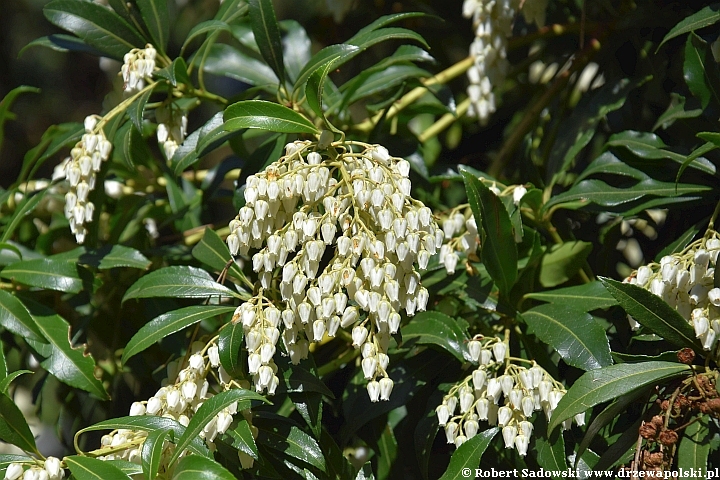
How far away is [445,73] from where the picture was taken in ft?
7.52

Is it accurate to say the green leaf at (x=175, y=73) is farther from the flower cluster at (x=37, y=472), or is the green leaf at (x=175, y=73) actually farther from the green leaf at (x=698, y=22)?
the green leaf at (x=698, y=22)

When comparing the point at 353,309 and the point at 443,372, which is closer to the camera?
the point at 353,309

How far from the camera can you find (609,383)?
4.35ft

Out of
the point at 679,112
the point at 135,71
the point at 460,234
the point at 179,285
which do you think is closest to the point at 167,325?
the point at 179,285

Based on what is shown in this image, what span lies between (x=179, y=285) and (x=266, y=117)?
419 millimetres

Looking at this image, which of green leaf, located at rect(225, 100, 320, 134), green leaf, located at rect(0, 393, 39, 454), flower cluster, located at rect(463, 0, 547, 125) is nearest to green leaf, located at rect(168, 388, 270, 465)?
green leaf, located at rect(0, 393, 39, 454)

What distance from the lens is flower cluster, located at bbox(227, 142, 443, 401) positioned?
125 centimetres

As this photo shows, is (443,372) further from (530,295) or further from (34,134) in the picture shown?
(34,134)

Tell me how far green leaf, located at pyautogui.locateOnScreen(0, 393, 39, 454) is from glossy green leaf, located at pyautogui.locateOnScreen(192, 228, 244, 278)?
0.45 meters

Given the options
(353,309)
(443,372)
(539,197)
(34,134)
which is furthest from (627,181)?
(34,134)

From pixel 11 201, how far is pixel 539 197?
4.84ft

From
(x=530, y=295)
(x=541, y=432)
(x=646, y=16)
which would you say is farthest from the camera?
(x=646, y=16)

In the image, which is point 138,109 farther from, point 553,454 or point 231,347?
point 553,454

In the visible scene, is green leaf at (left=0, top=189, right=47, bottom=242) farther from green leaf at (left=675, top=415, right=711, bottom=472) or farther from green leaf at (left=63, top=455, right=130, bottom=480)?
green leaf at (left=675, top=415, right=711, bottom=472)
